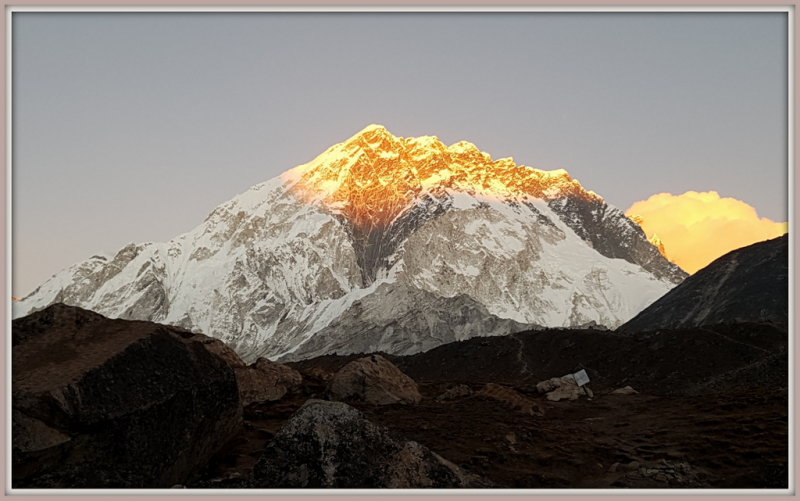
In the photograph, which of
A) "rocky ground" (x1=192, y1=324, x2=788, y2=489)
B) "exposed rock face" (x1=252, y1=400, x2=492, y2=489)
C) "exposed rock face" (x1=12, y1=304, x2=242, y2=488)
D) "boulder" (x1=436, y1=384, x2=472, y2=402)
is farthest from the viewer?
"boulder" (x1=436, y1=384, x2=472, y2=402)

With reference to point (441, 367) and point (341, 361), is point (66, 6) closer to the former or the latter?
point (441, 367)

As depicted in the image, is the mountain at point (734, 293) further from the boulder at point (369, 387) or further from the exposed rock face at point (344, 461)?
the exposed rock face at point (344, 461)

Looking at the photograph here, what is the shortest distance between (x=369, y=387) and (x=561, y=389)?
29.7 ft

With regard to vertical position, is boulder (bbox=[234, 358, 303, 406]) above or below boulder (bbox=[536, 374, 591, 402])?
below

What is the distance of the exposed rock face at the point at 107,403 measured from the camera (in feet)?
36.3

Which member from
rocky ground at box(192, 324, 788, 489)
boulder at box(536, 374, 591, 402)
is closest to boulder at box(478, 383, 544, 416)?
rocky ground at box(192, 324, 788, 489)

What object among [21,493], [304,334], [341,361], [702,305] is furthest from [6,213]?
[304,334]

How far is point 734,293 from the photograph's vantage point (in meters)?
77.4

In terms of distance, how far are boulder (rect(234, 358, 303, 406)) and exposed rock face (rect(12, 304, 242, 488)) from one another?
5.62 meters

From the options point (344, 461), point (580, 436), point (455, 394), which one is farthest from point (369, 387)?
point (344, 461)

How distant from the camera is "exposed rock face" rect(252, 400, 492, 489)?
1154 cm

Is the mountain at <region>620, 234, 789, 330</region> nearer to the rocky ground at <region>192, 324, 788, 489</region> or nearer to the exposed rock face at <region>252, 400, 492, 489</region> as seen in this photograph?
the rocky ground at <region>192, 324, 788, 489</region>

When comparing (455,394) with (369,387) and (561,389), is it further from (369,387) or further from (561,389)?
(561,389)

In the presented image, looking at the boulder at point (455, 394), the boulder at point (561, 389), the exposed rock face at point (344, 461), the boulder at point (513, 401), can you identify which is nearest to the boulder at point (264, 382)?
the boulder at point (455, 394)
